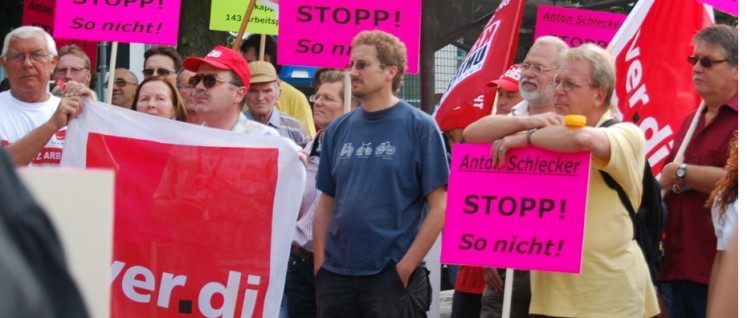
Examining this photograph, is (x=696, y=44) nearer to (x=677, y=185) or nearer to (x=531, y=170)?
(x=677, y=185)

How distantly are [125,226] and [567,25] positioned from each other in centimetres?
435

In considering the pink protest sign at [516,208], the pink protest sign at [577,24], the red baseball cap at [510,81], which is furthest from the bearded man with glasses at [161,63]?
the pink protest sign at [516,208]

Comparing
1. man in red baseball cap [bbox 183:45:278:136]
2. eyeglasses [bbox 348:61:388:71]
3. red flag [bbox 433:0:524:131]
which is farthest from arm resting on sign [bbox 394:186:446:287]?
red flag [bbox 433:0:524:131]

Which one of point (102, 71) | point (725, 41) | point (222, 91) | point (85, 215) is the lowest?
point (85, 215)

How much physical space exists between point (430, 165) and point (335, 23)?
7.87 ft

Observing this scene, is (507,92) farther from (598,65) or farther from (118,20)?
(118,20)

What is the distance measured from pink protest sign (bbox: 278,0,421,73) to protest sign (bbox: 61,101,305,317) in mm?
2139

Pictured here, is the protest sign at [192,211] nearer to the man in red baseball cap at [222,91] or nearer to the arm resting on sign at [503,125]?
the man in red baseball cap at [222,91]

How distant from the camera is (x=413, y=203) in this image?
17.6 feet

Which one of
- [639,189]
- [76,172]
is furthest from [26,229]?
[639,189]

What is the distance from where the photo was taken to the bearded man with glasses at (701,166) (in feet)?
16.9

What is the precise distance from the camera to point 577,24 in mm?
8617

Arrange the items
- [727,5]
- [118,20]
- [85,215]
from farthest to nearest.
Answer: [118,20], [727,5], [85,215]

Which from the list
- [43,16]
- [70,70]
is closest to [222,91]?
[70,70]
